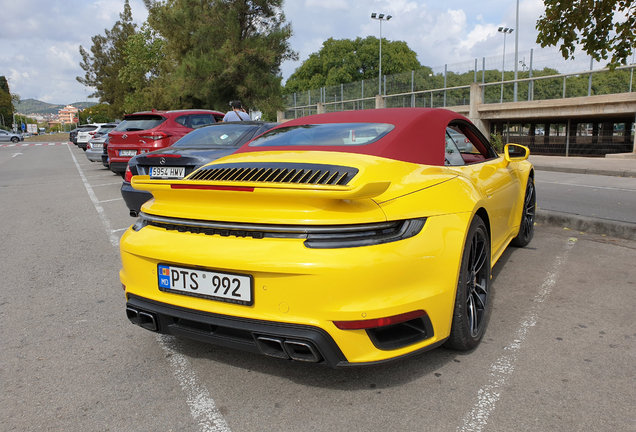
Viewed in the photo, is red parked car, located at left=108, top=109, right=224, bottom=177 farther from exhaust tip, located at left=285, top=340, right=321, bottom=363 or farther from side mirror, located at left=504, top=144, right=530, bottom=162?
exhaust tip, located at left=285, top=340, right=321, bottom=363

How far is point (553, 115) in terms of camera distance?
67.9ft

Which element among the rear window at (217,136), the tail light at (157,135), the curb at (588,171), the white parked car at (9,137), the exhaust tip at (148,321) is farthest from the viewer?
the white parked car at (9,137)

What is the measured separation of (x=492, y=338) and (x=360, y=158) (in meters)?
1.39

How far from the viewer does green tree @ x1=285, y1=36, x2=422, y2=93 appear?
70.8 meters

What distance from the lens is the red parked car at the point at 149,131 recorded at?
10.0m

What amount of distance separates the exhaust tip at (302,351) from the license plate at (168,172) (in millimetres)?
4329

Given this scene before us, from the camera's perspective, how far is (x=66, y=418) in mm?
2246

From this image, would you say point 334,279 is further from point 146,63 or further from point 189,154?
point 146,63

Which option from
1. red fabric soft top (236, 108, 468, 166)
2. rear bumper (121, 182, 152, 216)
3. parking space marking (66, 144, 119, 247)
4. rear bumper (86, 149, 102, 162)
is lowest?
parking space marking (66, 144, 119, 247)

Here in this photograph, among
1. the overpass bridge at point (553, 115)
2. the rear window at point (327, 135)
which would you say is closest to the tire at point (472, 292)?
the rear window at point (327, 135)

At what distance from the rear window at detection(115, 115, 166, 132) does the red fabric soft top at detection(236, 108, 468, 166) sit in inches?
295

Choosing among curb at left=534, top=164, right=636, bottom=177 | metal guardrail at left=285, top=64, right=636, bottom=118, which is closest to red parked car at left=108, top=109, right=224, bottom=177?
curb at left=534, top=164, right=636, bottom=177

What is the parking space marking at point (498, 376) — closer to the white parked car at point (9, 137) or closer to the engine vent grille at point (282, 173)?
the engine vent grille at point (282, 173)

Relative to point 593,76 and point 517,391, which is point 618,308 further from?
point 593,76
